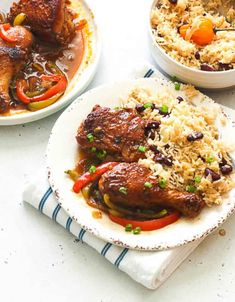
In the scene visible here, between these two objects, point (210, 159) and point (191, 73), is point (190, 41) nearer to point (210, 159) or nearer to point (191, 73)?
point (191, 73)

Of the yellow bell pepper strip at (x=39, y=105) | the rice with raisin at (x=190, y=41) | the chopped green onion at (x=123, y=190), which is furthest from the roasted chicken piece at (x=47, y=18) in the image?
the chopped green onion at (x=123, y=190)

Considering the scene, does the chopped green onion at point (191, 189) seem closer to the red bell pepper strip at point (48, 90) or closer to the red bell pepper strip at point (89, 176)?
the red bell pepper strip at point (89, 176)

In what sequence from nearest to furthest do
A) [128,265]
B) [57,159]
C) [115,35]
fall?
1. [128,265]
2. [57,159]
3. [115,35]

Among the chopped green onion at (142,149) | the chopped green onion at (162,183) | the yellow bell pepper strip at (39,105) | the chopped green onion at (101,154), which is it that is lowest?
the yellow bell pepper strip at (39,105)

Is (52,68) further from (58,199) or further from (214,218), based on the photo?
(214,218)

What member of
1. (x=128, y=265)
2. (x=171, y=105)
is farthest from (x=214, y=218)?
(x=171, y=105)

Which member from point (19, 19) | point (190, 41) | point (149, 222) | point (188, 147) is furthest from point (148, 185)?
point (19, 19)
